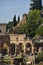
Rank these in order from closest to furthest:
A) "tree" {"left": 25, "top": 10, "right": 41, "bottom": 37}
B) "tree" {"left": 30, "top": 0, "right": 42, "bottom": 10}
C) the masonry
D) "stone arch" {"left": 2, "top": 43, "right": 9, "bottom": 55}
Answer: "stone arch" {"left": 2, "top": 43, "right": 9, "bottom": 55} → the masonry → "tree" {"left": 25, "top": 10, "right": 41, "bottom": 37} → "tree" {"left": 30, "top": 0, "right": 42, "bottom": 10}

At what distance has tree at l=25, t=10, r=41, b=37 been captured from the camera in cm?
8125

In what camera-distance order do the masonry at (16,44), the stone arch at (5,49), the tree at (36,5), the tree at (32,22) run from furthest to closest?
1. the tree at (36,5)
2. the tree at (32,22)
3. the masonry at (16,44)
4. the stone arch at (5,49)

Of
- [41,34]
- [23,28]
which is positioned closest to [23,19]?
[23,28]

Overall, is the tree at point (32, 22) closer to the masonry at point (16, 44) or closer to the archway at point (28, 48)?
the masonry at point (16, 44)

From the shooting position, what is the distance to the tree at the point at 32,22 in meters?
81.2

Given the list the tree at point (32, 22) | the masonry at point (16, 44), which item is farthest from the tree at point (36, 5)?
the masonry at point (16, 44)

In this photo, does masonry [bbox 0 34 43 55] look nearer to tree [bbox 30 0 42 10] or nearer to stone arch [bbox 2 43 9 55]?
stone arch [bbox 2 43 9 55]

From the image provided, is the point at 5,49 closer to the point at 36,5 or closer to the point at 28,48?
the point at 28,48

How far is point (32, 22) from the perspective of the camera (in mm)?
84062

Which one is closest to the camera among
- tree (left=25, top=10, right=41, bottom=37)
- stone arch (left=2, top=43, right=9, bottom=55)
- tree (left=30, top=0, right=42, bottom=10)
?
stone arch (left=2, top=43, right=9, bottom=55)

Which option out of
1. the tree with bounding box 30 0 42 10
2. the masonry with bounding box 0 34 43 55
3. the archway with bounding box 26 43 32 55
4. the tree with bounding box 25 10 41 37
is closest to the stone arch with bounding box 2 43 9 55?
the masonry with bounding box 0 34 43 55

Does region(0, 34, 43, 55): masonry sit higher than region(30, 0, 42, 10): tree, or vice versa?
region(30, 0, 42, 10): tree

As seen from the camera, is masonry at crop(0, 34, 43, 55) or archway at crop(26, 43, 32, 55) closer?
archway at crop(26, 43, 32, 55)

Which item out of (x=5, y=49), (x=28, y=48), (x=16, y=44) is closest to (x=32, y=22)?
(x=16, y=44)
